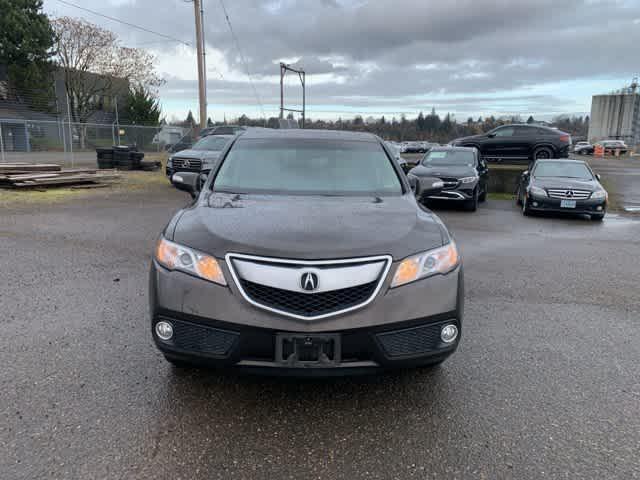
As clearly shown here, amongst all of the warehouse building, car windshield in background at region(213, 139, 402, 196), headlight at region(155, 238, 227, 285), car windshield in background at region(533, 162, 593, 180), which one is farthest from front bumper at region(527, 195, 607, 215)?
the warehouse building

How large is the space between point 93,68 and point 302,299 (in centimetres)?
4317

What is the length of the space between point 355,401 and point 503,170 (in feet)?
49.2

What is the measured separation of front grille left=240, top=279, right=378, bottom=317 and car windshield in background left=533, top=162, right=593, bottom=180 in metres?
10.8

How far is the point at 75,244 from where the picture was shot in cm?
681

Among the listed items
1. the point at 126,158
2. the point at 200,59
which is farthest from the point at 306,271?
the point at 200,59

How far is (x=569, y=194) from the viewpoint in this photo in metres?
10.4

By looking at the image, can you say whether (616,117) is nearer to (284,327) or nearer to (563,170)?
(563,170)

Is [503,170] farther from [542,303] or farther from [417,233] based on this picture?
[417,233]

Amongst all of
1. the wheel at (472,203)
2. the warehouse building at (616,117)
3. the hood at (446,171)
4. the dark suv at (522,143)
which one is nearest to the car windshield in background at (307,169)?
the hood at (446,171)

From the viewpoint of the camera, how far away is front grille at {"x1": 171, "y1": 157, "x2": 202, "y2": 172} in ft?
43.3

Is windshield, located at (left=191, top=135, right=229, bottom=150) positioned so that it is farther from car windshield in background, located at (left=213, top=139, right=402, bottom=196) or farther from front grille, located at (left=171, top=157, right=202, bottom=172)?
car windshield in background, located at (left=213, top=139, right=402, bottom=196)

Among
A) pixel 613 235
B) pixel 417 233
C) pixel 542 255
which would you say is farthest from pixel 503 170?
pixel 417 233

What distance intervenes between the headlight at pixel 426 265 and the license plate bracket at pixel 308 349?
0.44 metres

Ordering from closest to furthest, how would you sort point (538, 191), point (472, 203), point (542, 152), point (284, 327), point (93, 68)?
point (284, 327)
point (538, 191)
point (472, 203)
point (542, 152)
point (93, 68)
